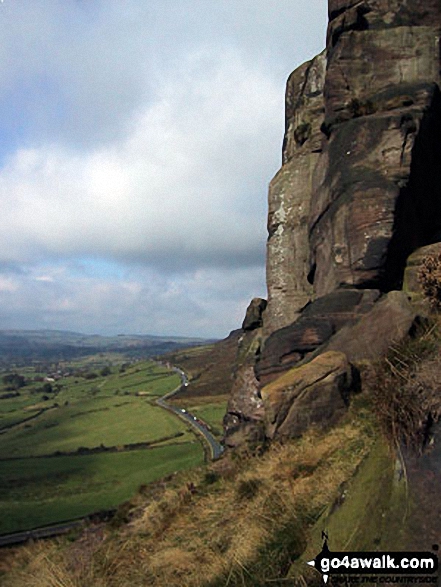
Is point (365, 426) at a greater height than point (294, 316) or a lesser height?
lesser

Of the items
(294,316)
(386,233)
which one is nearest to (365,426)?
(386,233)

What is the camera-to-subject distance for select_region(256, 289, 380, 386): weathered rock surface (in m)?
20.6

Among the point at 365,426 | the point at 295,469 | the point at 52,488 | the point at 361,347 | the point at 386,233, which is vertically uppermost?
the point at 386,233

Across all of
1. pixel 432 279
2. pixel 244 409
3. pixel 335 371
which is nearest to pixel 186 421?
pixel 244 409

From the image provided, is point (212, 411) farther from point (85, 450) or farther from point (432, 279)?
point (432, 279)

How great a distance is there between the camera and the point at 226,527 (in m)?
10.4

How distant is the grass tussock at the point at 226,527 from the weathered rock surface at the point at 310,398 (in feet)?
2.82

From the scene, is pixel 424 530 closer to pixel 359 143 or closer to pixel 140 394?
pixel 359 143

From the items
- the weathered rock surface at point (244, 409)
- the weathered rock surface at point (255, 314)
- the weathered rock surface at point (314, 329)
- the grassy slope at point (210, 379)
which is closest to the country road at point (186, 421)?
the weathered rock surface at point (244, 409)

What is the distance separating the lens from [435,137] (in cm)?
2483

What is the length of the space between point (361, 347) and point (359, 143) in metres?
12.3

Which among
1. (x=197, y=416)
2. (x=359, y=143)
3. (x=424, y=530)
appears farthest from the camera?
(x=197, y=416)

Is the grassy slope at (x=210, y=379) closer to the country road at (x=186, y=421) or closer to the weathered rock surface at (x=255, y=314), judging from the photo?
the country road at (x=186, y=421)

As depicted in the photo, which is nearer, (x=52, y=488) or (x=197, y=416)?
(x=52, y=488)
